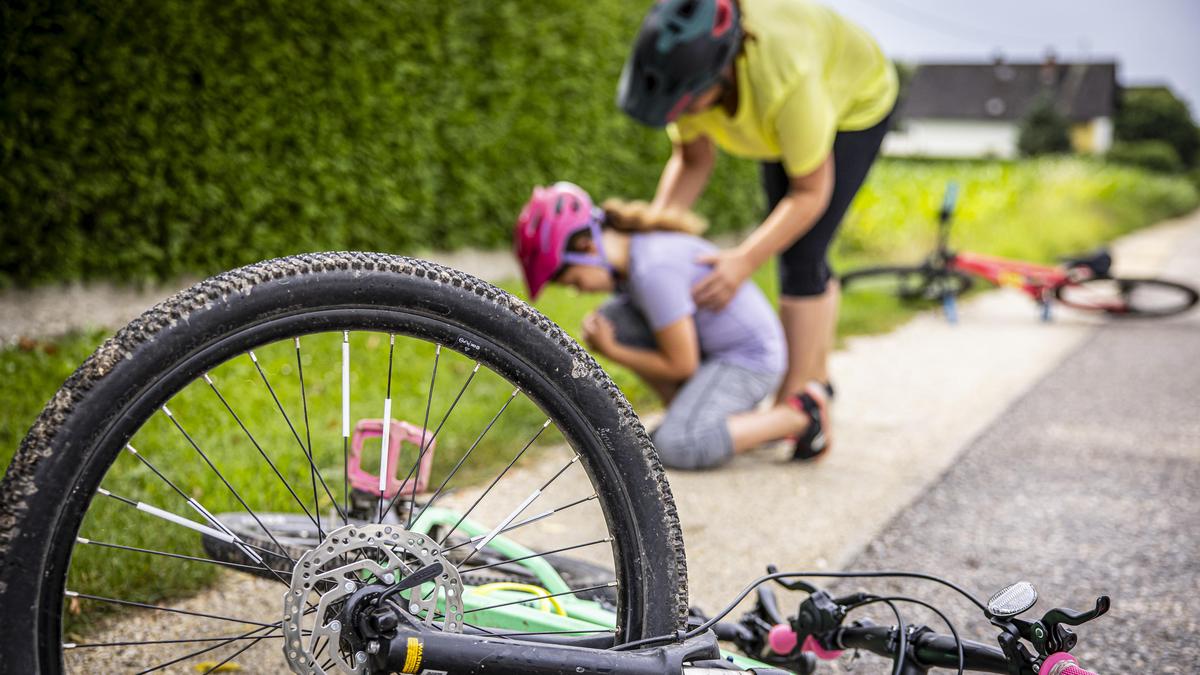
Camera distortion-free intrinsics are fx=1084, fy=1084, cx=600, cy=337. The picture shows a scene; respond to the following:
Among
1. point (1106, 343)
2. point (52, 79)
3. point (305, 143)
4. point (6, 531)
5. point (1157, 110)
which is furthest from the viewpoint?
point (1157, 110)

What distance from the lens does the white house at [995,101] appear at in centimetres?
6762

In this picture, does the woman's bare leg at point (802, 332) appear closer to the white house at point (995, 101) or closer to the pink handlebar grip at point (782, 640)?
the pink handlebar grip at point (782, 640)

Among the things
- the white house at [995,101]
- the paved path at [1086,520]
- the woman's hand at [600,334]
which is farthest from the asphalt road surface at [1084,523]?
the white house at [995,101]

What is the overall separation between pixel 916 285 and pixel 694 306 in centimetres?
550

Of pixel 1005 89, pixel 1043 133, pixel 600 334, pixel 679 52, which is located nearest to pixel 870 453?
pixel 600 334

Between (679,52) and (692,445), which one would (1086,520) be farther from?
(679,52)

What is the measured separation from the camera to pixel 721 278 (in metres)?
3.74

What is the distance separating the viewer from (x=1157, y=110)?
5347 cm

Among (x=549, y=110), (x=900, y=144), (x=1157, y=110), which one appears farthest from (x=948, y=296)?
(x=900, y=144)

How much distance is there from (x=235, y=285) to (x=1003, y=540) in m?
2.54

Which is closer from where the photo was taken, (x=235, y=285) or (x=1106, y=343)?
(x=235, y=285)

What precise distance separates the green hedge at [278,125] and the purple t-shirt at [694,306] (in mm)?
2874

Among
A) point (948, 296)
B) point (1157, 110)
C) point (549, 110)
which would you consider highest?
point (549, 110)

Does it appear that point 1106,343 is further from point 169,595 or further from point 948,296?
point 169,595
